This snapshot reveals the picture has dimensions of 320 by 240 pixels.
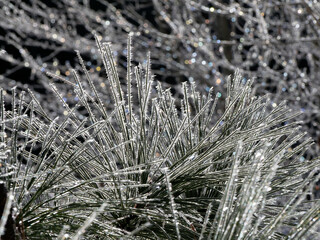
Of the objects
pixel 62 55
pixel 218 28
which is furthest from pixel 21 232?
pixel 62 55

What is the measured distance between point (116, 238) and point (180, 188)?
10 centimetres

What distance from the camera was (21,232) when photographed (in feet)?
1.24

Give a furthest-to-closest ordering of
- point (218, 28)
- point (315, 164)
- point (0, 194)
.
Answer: point (218, 28), point (315, 164), point (0, 194)

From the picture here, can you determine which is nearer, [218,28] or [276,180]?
[276,180]

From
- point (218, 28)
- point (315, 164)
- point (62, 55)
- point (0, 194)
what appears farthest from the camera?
point (62, 55)

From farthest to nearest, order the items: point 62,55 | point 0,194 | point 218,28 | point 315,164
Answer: point 62,55, point 218,28, point 315,164, point 0,194

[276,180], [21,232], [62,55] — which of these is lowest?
[21,232]

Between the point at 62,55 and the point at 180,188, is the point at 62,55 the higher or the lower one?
the higher one

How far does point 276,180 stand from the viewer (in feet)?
1.79

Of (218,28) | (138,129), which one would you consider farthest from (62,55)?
(138,129)

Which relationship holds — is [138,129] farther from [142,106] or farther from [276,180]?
[276,180]

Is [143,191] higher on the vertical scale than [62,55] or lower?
lower

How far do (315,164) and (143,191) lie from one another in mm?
195

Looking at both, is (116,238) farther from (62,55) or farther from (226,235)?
(62,55)
